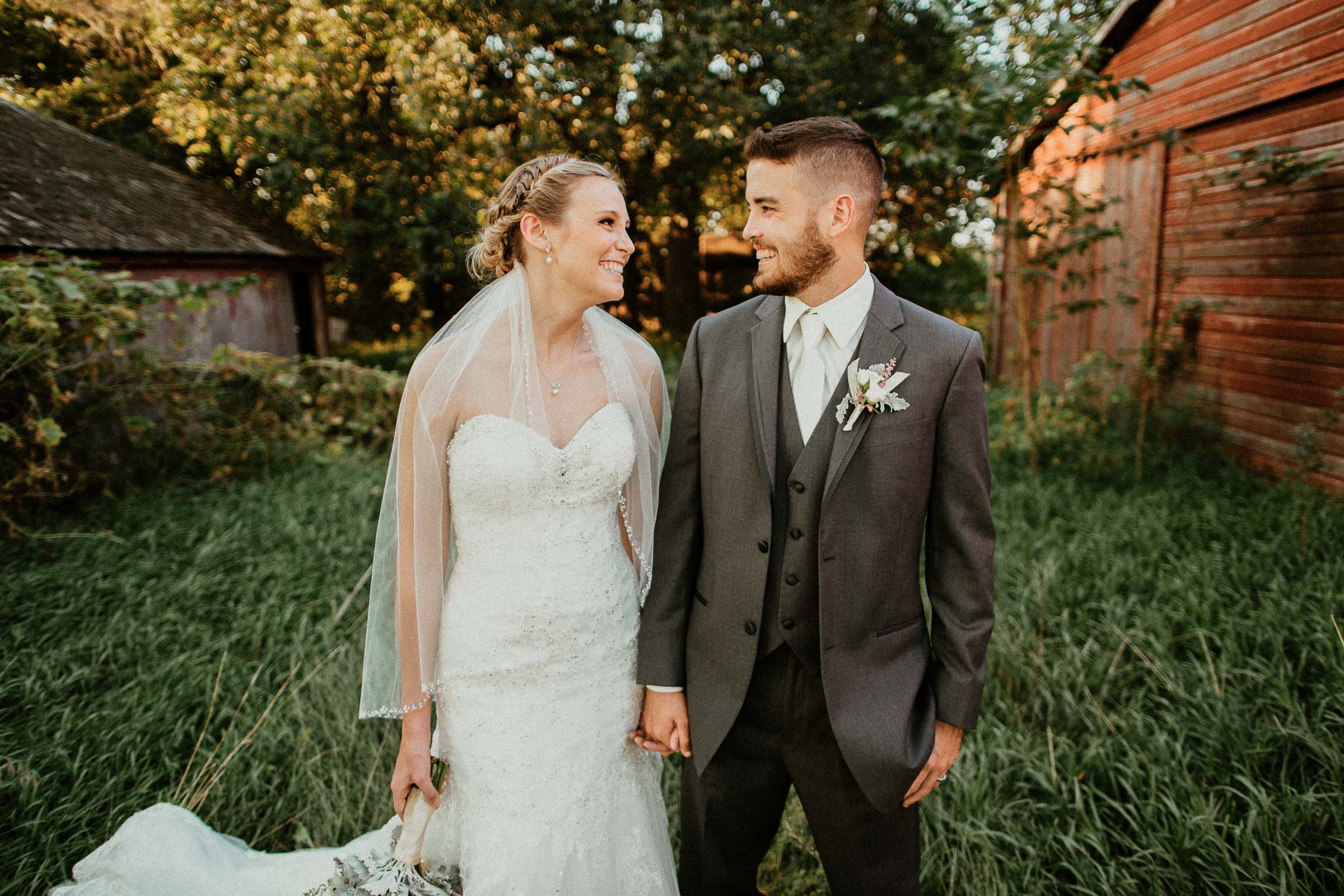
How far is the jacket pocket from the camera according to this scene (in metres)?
1.86

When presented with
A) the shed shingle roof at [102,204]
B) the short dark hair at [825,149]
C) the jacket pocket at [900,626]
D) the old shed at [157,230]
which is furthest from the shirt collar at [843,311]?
the shed shingle roof at [102,204]

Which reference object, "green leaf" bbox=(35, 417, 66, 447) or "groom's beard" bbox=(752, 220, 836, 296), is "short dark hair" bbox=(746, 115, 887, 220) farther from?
"green leaf" bbox=(35, 417, 66, 447)

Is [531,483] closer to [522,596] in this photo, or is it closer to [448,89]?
[522,596]

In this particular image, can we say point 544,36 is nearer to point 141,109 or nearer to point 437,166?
point 437,166

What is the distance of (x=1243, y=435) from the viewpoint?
5.77 metres

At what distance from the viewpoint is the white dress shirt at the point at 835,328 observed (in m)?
1.86

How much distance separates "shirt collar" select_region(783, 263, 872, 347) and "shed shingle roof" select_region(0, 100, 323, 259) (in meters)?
7.24

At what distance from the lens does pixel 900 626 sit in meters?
1.89

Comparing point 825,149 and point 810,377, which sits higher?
point 825,149

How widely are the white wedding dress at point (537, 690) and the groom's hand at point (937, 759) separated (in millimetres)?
763

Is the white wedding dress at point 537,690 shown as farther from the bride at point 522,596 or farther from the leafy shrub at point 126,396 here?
the leafy shrub at point 126,396

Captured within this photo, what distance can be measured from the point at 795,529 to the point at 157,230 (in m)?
9.46

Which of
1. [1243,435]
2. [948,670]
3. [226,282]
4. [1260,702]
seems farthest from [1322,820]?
[226,282]

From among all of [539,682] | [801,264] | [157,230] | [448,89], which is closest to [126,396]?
[157,230]
